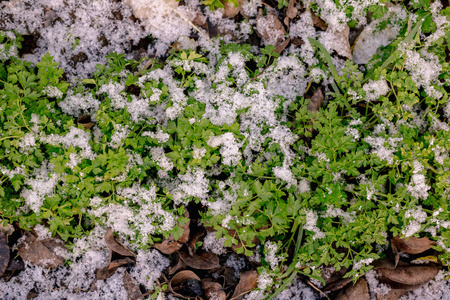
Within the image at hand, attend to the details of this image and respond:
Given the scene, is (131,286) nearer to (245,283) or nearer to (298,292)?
(245,283)

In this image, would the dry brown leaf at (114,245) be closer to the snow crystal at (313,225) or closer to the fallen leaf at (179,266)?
the fallen leaf at (179,266)

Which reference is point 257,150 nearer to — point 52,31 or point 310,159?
point 310,159

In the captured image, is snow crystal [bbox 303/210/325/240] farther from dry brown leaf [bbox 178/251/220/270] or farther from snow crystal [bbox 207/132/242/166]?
dry brown leaf [bbox 178/251/220/270]

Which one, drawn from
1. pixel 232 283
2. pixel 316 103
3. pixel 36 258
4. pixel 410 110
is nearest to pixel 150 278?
pixel 232 283

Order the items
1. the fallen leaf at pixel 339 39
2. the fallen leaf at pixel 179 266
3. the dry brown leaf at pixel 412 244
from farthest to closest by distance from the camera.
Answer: the fallen leaf at pixel 339 39, the fallen leaf at pixel 179 266, the dry brown leaf at pixel 412 244

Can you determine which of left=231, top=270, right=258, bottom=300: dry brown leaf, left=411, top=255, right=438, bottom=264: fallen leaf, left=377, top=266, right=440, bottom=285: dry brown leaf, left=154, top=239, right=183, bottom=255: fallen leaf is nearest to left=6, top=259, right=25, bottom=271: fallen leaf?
left=154, top=239, right=183, bottom=255: fallen leaf

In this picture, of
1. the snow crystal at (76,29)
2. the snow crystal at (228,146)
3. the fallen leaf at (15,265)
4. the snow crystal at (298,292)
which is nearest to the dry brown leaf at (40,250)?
the fallen leaf at (15,265)

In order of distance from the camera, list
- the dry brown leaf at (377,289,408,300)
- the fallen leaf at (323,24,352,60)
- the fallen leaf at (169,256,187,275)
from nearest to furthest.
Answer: the fallen leaf at (169,256,187,275)
the dry brown leaf at (377,289,408,300)
the fallen leaf at (323,24,352,60)

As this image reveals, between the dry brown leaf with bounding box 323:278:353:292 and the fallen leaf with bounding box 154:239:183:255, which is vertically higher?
the fallen leaf with bounding box 154:239:183:255
